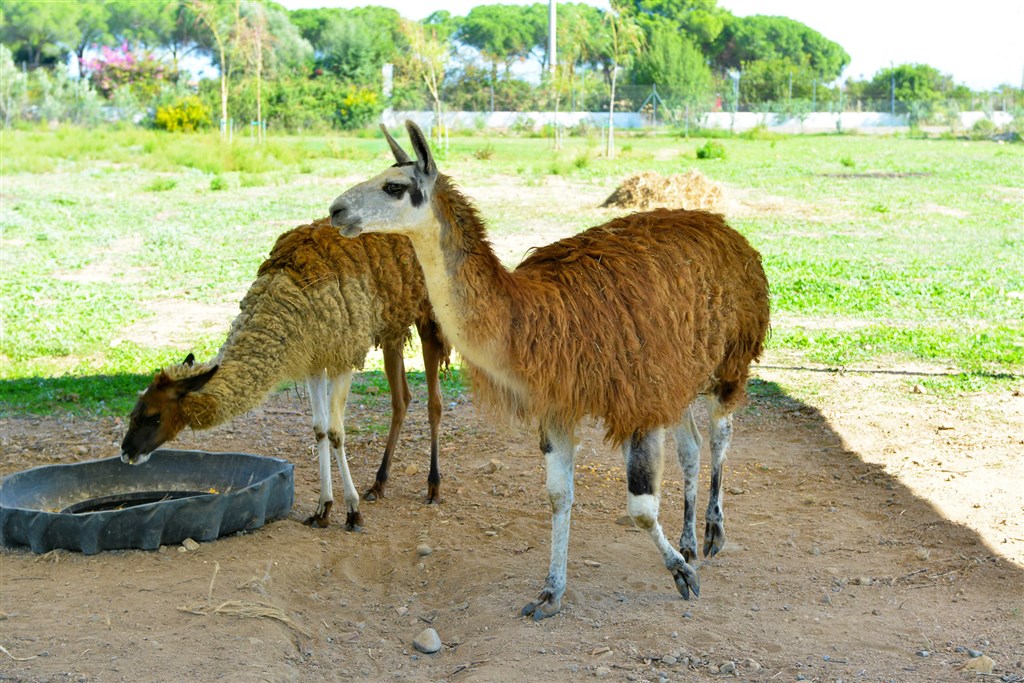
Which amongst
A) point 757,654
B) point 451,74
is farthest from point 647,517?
point 451,74

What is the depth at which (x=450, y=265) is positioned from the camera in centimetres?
441

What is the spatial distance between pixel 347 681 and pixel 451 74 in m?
62.9

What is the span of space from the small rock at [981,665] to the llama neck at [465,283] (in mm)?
2147

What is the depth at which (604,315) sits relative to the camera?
4.76 m

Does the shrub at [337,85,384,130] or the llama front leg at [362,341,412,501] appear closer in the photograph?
the llama front leg at [362,341,412,501]

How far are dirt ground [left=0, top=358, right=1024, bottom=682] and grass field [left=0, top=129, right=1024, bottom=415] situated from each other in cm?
199

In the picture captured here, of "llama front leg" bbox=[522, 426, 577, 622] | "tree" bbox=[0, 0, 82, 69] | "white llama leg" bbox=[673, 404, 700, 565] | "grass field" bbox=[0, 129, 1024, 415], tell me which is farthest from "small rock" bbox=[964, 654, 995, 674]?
"tree" bbox=[0, 0, 82, 69]

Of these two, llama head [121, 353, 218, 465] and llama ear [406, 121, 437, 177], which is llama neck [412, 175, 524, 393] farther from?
llama head [121, 353, 218, 465]

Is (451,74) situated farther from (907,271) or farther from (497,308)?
(497,308)

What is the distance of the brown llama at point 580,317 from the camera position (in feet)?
14.4

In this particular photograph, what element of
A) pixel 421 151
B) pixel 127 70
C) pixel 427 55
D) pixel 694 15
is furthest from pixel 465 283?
A: pixel 694 15

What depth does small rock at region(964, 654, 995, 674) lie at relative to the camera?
4.31 m

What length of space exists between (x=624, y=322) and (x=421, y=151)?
3.87ft

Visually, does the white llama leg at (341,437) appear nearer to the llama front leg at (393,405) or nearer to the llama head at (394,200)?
the llama front leg at (393,405)
